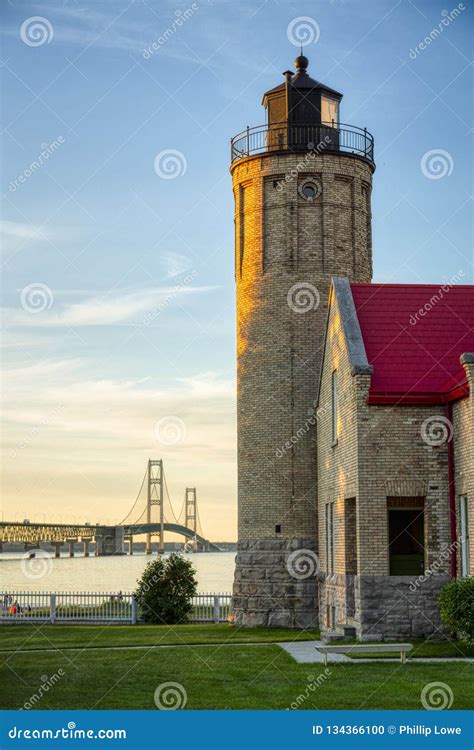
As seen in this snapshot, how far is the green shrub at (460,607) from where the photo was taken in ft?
60.8

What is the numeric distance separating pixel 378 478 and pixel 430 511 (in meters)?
1.38

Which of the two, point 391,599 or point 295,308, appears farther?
point 295,308

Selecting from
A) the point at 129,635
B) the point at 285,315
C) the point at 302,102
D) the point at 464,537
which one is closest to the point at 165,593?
the point at 129,635

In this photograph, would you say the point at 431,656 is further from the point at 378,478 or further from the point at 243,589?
the point at 243,589

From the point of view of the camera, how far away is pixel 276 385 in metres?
29.9

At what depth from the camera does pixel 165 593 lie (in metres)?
30.3

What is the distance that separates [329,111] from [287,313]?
7.40 m

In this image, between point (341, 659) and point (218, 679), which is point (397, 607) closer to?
point (341, 659)

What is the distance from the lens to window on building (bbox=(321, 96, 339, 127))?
1244 inches

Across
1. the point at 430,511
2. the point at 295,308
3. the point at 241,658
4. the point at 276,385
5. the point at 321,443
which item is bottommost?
the point at 241,658

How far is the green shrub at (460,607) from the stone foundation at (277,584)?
9.78 metres

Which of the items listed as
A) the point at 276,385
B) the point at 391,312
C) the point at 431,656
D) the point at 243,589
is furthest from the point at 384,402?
the point at 243,589

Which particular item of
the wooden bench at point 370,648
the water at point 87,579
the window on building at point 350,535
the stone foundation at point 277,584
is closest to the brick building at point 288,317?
the stone foundation at point 277,584

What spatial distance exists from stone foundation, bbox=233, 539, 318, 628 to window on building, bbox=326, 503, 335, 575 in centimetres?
251
